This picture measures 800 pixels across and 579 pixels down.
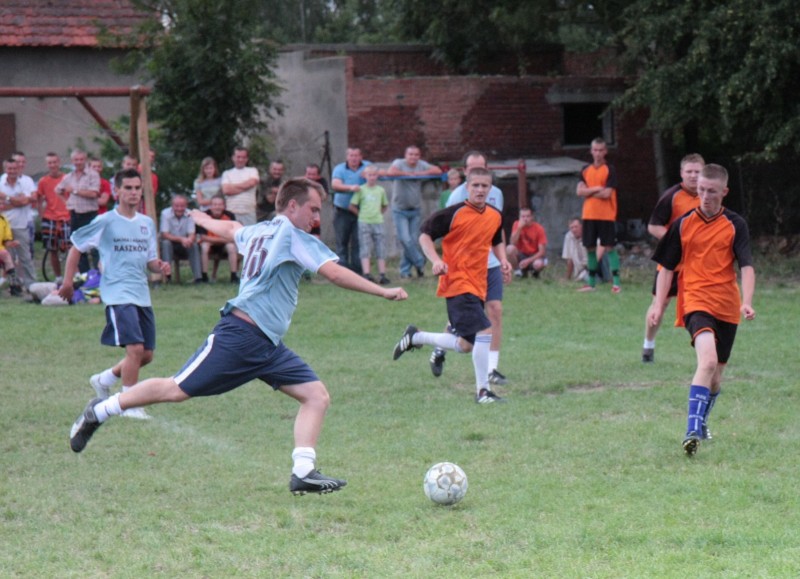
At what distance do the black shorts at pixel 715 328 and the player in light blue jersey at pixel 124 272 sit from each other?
3.90 meters

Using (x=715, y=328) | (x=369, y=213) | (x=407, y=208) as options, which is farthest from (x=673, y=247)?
(x=407, y=208)

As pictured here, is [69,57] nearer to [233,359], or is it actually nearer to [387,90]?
[387,90]

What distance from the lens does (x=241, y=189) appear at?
58.7ft

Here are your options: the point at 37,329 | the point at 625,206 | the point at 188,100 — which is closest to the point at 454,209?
the point at 37,329

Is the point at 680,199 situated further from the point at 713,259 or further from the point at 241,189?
the point at 241,189

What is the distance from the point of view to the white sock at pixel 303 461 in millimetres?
6590

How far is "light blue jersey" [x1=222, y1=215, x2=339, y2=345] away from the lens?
6.63 metres

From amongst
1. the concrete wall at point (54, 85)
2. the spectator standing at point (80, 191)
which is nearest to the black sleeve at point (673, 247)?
the spectator standing at point (80, 191)

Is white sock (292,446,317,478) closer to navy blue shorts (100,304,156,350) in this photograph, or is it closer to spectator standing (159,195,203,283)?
navy blue shorts (100,304,156,350)

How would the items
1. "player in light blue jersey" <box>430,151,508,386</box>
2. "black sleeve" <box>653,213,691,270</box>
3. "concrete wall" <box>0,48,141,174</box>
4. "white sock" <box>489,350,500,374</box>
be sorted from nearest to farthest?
"black sleeve" <box>653,213,691,270</box> < "player in light blue jersey" <box>430,151,508,386</box> < "white sock" <box>489,350,500,374</box> < "concrete wall" <box>0,48,141,174</box>

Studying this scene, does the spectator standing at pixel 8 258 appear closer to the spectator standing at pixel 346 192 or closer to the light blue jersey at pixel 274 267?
the spectator standing at pixel 346 192

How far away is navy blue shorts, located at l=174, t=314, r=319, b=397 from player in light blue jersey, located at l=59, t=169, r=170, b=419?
2.38m

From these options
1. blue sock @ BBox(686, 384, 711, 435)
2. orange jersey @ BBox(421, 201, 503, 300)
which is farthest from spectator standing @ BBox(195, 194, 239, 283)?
blue sock @ BBox(686, 384, 711, 435)

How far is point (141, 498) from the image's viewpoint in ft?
22.3
